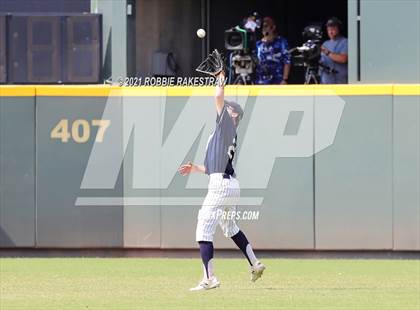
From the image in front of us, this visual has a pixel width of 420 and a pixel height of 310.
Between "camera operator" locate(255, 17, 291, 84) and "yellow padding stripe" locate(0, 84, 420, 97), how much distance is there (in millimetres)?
1530

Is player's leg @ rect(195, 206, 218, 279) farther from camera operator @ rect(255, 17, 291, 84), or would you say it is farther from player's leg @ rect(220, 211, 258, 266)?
camera operator @ rect(255, 17, 291, 84)

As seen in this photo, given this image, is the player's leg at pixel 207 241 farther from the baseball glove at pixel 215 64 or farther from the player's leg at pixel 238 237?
the baseball glove at pixel 215 64

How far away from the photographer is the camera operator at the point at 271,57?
16859mm

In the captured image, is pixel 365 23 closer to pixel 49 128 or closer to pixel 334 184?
pixel 334 184

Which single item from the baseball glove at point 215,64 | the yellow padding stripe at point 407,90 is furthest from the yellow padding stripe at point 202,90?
the baseball glove at point 215,64

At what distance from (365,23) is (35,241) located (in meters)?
5.81

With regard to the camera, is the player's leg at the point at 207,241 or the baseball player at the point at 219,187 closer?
the player's leg at the point at 207,241

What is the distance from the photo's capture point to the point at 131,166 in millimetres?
15703

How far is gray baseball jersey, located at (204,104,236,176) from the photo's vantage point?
11.6 metres
